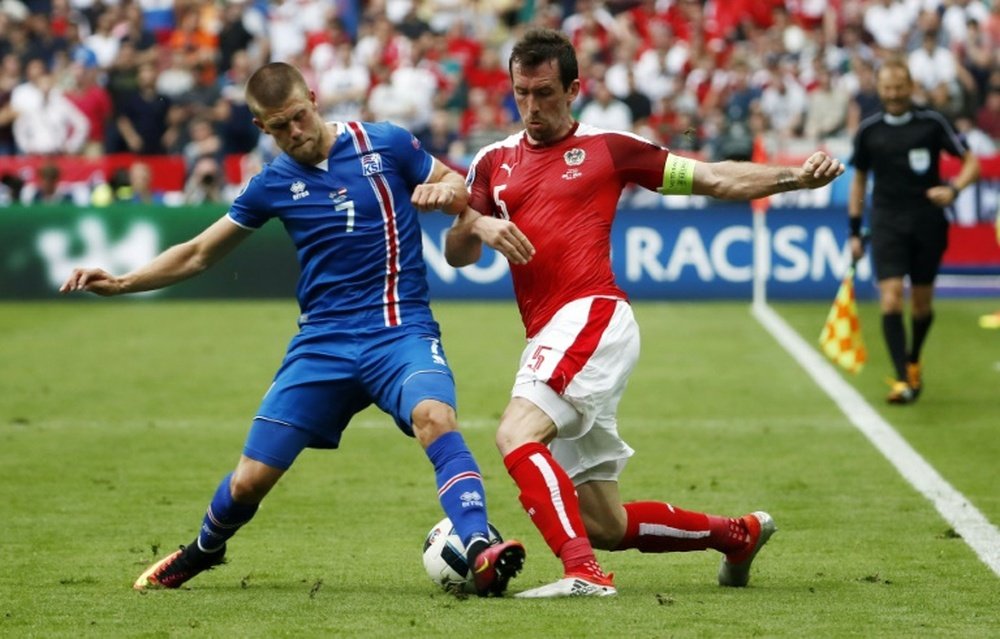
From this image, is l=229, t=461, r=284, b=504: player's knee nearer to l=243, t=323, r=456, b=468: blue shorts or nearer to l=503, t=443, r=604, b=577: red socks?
l=243, t=323, r=456, b=468: blue shorts

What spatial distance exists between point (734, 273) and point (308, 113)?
44.5ft

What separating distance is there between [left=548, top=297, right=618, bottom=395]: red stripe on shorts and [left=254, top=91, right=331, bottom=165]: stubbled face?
3.88 feet

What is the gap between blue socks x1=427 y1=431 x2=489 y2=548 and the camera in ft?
20.9

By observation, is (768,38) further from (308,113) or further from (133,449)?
(308,113)

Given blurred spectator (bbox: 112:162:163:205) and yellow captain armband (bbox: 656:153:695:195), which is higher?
yellow captain armband (bbox: 656:153:695:195)

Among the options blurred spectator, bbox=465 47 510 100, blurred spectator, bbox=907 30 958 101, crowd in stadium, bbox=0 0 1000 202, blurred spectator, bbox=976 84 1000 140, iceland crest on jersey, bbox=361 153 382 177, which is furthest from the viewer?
blurred spectator, bbox=465 47 510 100

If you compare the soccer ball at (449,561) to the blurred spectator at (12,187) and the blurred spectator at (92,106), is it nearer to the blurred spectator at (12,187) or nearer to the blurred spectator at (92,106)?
→ the blurred spectator at (12,187)

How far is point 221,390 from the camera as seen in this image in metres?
13.9

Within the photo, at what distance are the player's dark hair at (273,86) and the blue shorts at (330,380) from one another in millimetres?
872

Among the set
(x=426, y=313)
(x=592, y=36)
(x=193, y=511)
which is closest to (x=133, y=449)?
(x=193, y=511)

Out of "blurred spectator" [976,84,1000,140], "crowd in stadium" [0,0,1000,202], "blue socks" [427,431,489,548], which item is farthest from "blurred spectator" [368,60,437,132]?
"blue socks" [427,431,489,548]

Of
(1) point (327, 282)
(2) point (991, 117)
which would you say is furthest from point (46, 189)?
(1) point (327, 282)

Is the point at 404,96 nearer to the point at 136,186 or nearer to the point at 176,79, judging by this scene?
the point at 176,79

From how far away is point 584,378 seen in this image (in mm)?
6621
